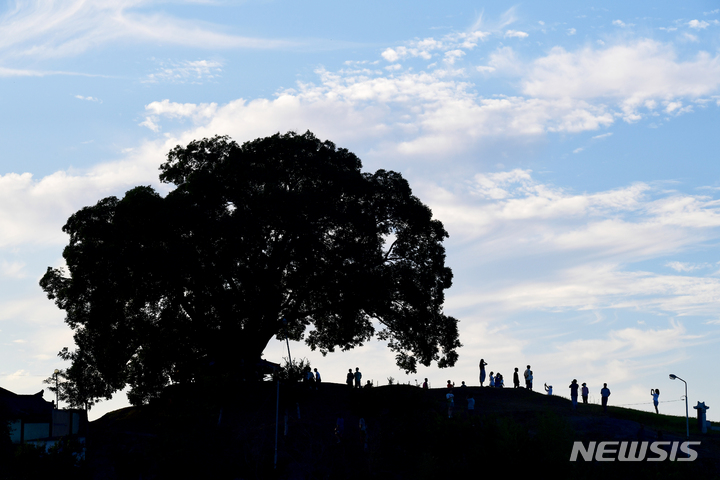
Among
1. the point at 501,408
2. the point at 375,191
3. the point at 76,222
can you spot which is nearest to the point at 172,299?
the point at 76,222

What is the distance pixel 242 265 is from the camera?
49.8 metres

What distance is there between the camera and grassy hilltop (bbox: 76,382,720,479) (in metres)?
36.3

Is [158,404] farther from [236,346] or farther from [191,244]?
[191,244]

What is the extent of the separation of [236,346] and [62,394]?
62.4ft

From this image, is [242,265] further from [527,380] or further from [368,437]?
[527,380]

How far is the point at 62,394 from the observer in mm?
61688

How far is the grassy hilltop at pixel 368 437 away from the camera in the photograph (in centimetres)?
3631

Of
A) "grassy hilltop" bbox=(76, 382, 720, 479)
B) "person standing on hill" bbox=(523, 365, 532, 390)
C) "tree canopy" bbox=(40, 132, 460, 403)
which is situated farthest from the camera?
"person standing on hill" bbox=(523, 365, 532, 390)

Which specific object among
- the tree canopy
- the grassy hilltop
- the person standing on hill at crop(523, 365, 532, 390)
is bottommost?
the grassy hilltop

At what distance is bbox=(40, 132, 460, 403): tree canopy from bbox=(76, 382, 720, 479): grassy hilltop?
3.87 m

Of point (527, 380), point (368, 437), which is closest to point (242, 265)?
point (368, 437)

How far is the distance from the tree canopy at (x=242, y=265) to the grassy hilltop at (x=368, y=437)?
3.87 m

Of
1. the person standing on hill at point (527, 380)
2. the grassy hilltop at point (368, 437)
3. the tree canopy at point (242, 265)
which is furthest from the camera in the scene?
the person standing on hill at point (527, 380)

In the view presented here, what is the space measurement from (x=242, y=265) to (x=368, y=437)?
13799 mm
